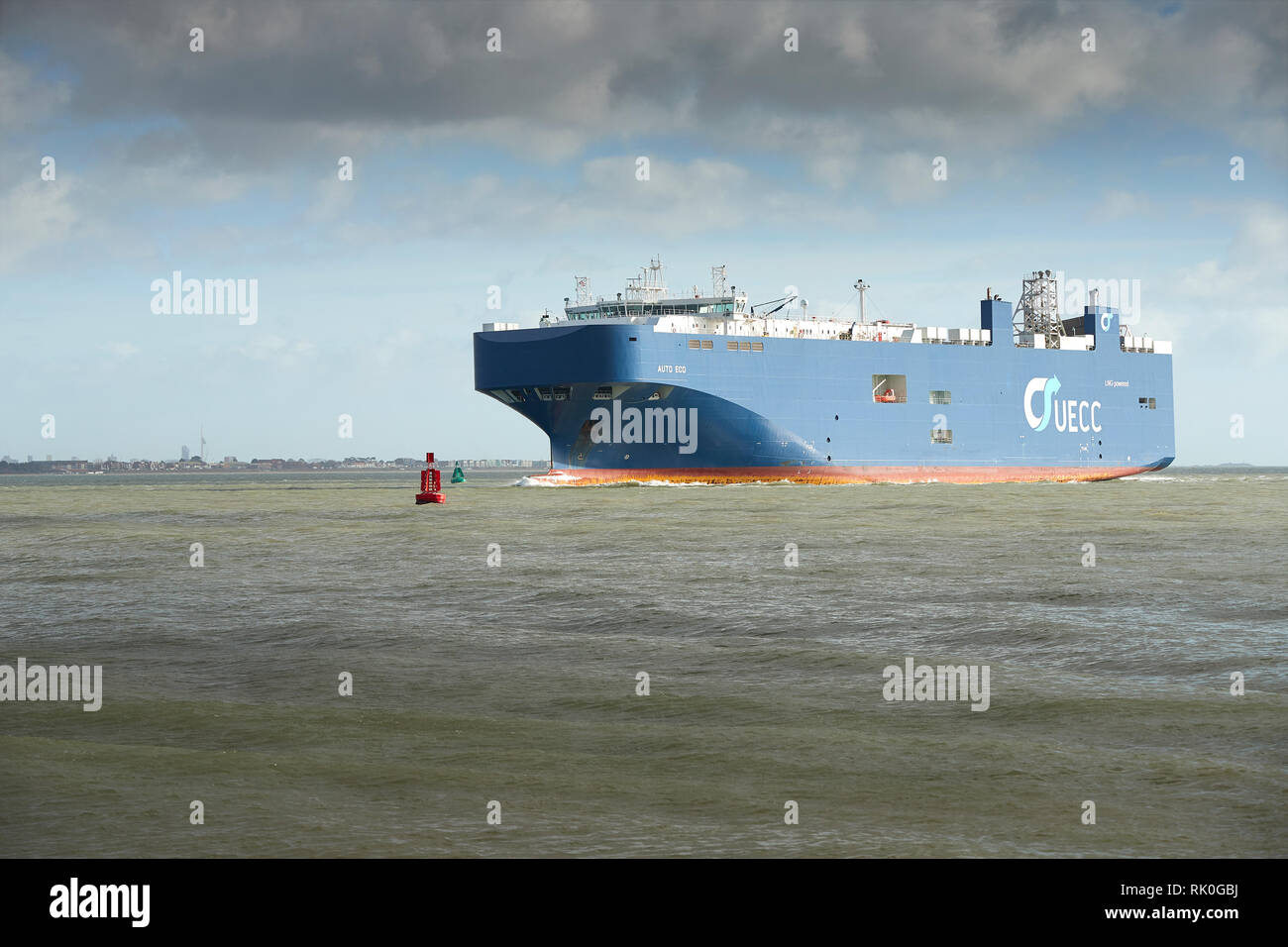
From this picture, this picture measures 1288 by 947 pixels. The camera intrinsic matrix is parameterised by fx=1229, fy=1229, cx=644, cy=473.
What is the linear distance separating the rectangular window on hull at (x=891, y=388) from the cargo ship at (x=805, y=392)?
0.06m

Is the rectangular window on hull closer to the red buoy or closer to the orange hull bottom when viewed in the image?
the orange hull bottom

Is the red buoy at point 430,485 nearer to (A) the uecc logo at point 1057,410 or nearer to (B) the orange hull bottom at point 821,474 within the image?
(B) the orange hull bottom at point 821,474

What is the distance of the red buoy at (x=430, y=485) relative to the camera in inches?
1539

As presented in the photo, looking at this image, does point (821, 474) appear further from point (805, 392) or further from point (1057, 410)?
point (1057, 410)

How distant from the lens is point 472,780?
6.09 metres

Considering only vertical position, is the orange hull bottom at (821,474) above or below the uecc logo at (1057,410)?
below

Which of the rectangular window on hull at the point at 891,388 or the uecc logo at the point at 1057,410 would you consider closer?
the rectangular window on hull at the point at 891,388

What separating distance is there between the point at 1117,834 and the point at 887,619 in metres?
6.75

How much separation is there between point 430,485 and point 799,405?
16748mm

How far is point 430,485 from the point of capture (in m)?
39.9

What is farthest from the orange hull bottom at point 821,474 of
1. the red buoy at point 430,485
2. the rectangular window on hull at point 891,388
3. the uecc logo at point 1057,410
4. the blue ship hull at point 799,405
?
the red buoy at point 430,485

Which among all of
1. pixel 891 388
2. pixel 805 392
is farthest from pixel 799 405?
pixel 891 388

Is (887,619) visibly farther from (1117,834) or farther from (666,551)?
(666,551)
